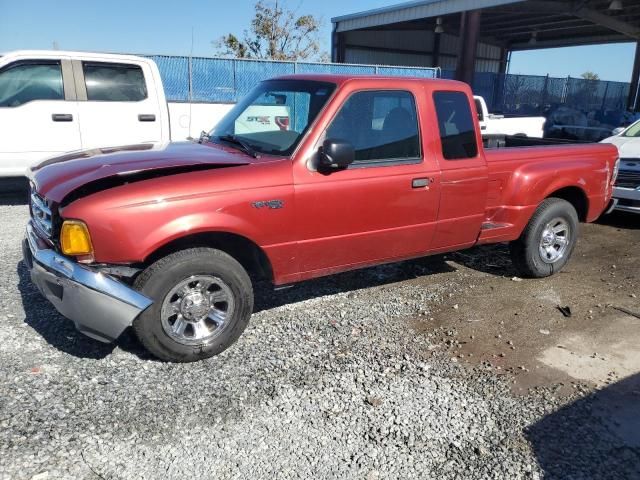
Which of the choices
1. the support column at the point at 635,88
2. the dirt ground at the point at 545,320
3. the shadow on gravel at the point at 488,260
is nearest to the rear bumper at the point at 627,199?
the dirt ground at the point at 545,320

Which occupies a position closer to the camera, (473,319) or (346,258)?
(346,258)

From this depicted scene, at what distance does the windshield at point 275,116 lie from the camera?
12.7ft

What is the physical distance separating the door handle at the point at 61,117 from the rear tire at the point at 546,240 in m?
6.19

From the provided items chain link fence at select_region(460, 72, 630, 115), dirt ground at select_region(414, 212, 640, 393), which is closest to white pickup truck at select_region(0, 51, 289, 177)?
dirt ground at select_region(414, 212, 640, 393)

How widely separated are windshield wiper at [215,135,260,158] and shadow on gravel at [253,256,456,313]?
136 centimetres

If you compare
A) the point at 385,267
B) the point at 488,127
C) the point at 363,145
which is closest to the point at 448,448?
the point at 363,145

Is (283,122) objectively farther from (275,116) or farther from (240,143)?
(240,143)

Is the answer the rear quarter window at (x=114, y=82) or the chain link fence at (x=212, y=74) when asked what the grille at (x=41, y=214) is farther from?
the chain link fence at (x=212, y=74)

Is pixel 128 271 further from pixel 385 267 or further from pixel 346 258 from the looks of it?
pixel 385 267

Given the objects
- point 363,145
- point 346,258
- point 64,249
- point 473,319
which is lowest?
point 473,319

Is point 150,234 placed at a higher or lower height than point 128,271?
higher

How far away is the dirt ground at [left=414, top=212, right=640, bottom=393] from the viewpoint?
3.76 metres

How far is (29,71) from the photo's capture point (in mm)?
7309

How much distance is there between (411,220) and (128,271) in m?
2.20
